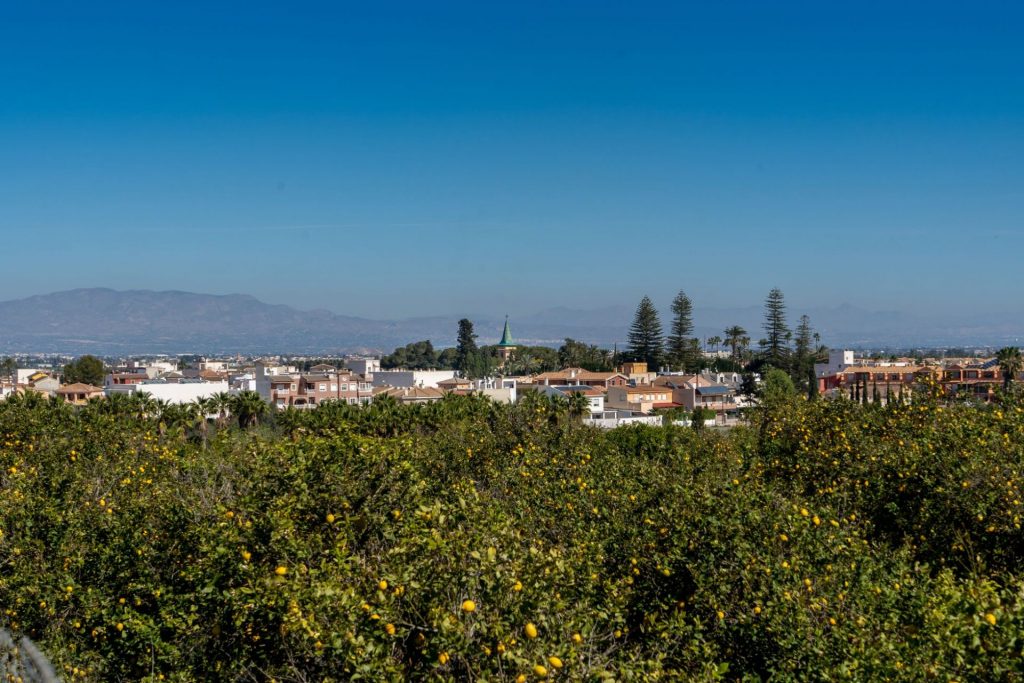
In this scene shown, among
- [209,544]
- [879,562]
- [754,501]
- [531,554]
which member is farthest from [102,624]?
[879,562]

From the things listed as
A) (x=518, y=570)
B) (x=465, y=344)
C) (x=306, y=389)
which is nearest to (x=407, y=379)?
(x=306, y=389)

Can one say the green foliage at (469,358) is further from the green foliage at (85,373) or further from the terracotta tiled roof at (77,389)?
the terracotta tiled roof at (77,389)

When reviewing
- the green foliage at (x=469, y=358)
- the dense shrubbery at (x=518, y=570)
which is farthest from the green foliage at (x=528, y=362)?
the dense shrubbery at (x=518, y=570)

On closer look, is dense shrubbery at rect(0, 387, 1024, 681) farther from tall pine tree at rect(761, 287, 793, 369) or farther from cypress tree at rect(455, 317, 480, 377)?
cypress tree at rect(455, 317, 480, 377)

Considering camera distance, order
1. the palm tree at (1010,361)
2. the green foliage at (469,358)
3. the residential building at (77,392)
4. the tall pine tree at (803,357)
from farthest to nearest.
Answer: the green foliage at (469,358) → the tall pine tree at (803,357) → the residential building at (77,392) → the palm tree at (1010,361)

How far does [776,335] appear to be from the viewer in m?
74.5

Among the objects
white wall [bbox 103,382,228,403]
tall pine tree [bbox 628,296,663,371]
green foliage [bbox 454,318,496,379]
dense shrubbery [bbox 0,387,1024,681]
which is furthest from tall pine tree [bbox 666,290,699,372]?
dense shrubbery [bbox 0,387,1024,681]

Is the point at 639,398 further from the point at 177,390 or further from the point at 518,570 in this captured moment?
the point at 518,570

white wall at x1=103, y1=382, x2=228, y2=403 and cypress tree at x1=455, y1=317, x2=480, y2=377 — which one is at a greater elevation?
cypress tree at x1=455, y1=317, x2=480, y2=377

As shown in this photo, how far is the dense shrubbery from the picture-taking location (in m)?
5.00

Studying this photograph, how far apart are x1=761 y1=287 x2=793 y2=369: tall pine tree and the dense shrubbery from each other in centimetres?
6366

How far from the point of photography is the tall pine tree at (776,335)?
7331 cm

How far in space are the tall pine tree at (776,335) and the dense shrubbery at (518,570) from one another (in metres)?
63.7

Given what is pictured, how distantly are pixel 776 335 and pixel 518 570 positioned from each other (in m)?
72.2
